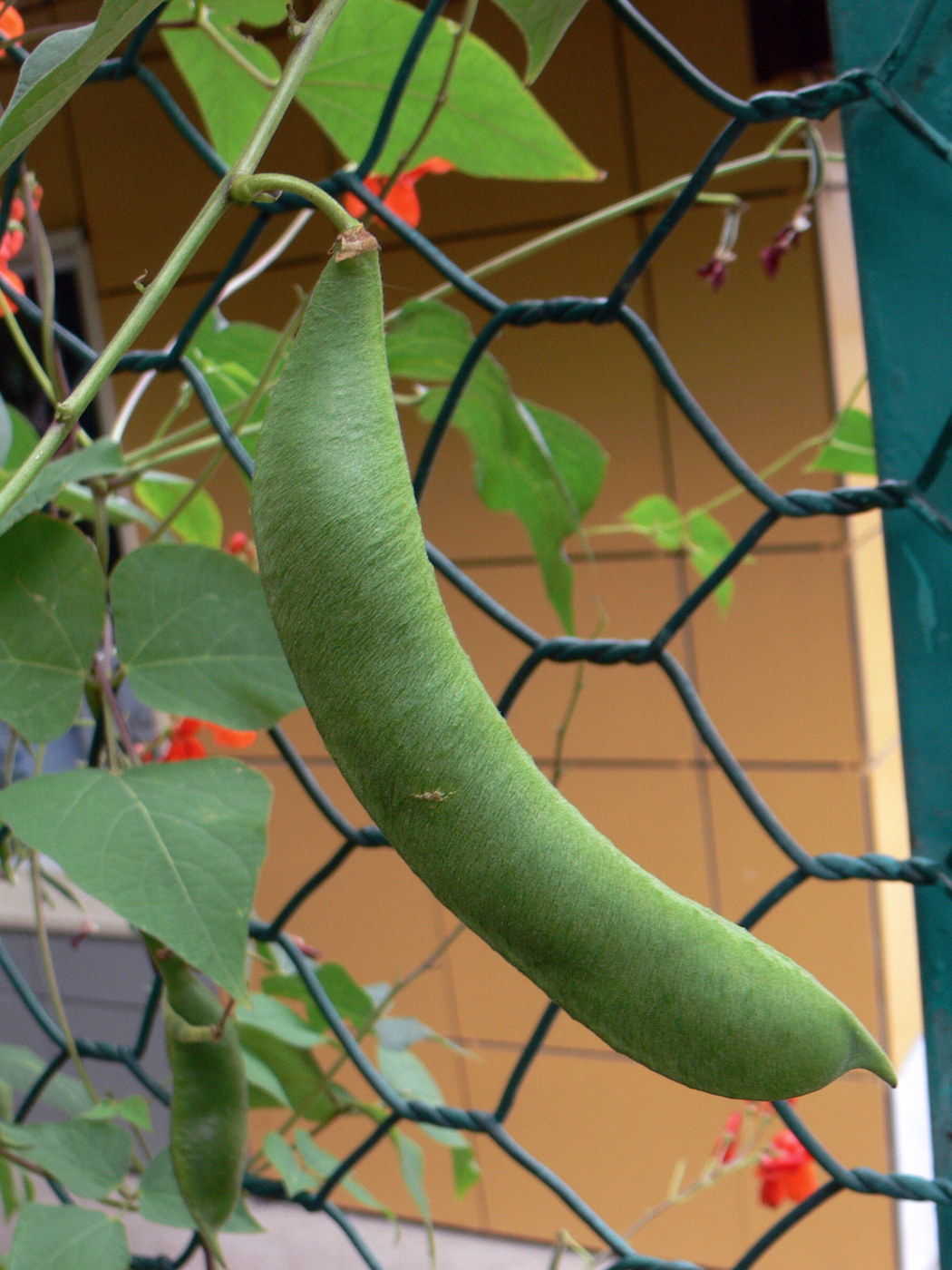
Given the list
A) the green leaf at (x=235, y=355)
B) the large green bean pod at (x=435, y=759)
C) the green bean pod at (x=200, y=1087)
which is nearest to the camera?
the large green bean pod at (x=435, y=759)

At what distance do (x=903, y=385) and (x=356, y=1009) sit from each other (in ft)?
1.28

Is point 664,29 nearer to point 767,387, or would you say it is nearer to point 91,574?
point 767,387

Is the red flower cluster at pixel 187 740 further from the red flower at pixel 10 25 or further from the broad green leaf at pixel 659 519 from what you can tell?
the broad green leaf at pixel 659 519

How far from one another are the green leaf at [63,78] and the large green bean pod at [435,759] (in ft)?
0.21

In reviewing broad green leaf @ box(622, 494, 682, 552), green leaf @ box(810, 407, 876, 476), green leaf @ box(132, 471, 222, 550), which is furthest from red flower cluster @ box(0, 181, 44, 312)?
broad green leaf @ box(622, 494, 682, 552)

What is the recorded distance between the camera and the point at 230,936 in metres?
0.25

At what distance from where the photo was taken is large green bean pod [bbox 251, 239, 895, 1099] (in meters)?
0.15

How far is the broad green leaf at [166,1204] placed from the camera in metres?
0.36

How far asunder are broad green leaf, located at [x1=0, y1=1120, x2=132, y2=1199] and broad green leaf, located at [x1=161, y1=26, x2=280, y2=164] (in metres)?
0.34

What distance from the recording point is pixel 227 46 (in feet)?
1.11

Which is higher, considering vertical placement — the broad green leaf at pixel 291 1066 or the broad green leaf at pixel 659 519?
the broad green leaf at pixel 659 519

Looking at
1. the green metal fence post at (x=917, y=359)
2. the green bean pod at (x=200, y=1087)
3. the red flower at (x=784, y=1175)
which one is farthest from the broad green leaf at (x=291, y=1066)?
the red flower at (x=784, y=1175)

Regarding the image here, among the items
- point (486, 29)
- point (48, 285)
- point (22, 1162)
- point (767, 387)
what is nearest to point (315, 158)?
point (486, 29)

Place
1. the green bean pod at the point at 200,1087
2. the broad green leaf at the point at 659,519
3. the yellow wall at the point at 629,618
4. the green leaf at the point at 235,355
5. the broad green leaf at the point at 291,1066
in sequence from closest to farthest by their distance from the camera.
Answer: the green bean pod at the point at 200,1087, the green leaf at the point at 235,355, the broad green leaf at the point at 291,1066, the broad green leaf at the point at 659,519, the yellow wall at the point at 629,618
